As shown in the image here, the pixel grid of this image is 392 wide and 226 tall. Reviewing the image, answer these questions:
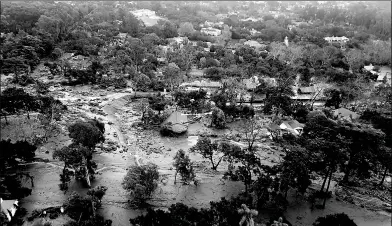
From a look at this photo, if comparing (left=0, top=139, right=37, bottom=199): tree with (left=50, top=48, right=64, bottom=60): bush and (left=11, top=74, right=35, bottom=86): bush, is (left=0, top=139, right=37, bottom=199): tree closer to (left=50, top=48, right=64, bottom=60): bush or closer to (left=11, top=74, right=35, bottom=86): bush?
(left=11, top=74, right=35, bottom=86): bush

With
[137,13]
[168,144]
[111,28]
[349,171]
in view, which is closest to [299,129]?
[349,171]

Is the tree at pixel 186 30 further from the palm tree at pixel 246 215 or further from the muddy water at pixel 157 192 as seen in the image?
the palm tree at pixel 246 215

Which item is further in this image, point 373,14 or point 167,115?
point 373,14

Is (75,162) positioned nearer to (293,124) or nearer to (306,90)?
(293,124)

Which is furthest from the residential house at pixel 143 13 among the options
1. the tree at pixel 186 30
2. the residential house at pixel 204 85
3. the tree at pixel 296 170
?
the tree at pixel 296 170

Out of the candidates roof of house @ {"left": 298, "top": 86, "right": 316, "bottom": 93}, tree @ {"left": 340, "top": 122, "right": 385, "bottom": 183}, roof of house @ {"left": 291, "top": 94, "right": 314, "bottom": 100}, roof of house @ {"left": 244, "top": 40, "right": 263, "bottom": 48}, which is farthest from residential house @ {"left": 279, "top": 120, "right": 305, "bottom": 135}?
roof of house @ {"left": 244, "top": 40, "right": 263, "bottom": 48}

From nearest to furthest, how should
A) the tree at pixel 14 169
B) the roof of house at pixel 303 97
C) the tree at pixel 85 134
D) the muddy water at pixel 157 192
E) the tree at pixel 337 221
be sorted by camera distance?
the tree at pixel 337 221, the tree at pixel 14 169, the muddy water at pixel 157 192, the tree at pixel 85 134, the roof of house at pixel 303 97

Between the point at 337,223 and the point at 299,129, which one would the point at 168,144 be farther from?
the point at 337,223
